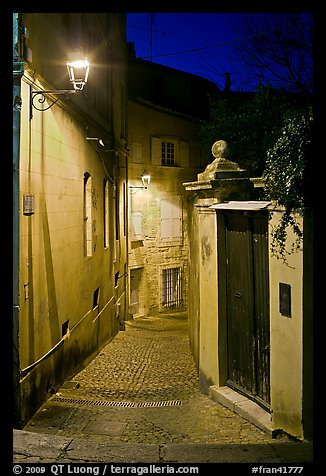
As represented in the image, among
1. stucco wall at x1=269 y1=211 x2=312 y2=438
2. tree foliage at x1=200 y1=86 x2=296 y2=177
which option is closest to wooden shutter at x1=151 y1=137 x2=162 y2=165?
tree foliage at x1=200 y1=86 x2=296 y2=177

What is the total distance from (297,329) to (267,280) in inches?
40.7

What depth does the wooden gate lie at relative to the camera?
20.3ft

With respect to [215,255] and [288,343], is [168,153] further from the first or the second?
[288,343]

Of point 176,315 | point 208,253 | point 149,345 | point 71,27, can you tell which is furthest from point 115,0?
point 176,315

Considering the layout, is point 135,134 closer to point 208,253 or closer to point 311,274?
point 208,253

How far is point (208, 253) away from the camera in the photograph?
7520 mm

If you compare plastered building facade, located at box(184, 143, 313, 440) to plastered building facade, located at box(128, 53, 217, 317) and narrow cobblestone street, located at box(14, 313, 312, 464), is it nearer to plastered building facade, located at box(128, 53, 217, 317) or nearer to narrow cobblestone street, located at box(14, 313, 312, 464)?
narrow cobblestone street, located at box(14, 313, 312, 464)

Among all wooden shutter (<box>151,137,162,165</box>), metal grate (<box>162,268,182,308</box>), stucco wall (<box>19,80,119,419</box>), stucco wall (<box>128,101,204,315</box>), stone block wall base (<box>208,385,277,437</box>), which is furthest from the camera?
metal grate (<box>162,268,182,308</box>)

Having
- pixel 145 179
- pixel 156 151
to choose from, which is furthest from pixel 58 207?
pixel 156 151

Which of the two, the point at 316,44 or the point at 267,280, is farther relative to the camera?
the point at 267,280

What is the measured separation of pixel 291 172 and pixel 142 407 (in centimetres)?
422

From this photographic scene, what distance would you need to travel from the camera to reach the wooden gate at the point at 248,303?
619 centimetres

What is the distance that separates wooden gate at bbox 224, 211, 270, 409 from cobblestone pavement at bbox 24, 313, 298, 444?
0.52 metres

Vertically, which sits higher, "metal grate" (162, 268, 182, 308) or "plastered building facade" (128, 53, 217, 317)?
"plastered building facade" (128, 53, 217, 317)
